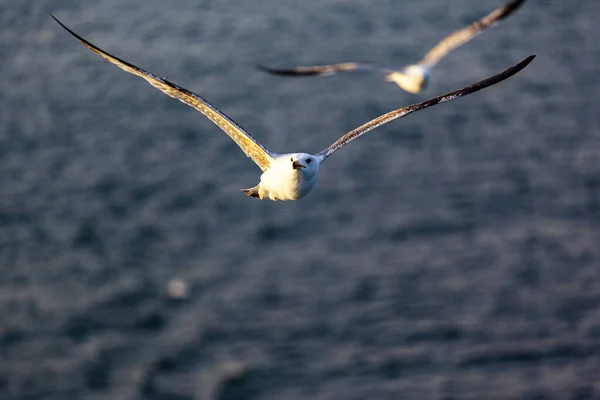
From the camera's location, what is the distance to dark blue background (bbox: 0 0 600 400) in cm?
4228

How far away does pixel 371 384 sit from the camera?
4084cm

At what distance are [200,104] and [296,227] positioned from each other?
30.3m

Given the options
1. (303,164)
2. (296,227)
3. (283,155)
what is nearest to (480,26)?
(283,155)

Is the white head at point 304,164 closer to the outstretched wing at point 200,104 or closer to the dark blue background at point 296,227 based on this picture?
the outstretched wing at point 200,104

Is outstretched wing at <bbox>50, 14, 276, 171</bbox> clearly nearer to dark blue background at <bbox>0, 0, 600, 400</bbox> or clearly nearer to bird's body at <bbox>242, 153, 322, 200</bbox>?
bird's body at <bbox>242, 153, 322, 200</bbox>

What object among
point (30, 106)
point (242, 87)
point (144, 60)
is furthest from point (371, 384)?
point (30, 106)

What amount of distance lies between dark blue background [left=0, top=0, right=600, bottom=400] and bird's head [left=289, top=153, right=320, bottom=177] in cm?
2807

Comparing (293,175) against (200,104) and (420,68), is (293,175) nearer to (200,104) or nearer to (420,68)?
(200,104)

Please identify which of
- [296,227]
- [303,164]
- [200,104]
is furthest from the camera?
[296,227]

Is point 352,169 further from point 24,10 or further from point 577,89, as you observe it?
point 24,10

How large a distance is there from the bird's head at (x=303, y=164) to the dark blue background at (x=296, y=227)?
2807 centimetres

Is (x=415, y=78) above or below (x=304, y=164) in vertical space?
above

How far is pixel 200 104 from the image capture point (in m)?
14.3

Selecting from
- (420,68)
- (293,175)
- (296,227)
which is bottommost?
(293,175)
